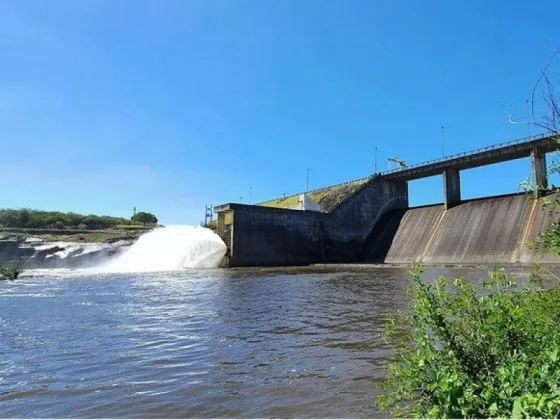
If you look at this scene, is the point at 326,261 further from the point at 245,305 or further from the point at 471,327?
the point at 471,327

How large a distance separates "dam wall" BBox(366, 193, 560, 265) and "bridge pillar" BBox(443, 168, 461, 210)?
81 centimetres

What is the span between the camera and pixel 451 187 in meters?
38.7

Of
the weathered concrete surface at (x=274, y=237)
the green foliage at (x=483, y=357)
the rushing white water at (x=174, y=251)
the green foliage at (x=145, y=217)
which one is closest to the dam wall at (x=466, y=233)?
the weathered concrete surface at (x=274, y=237)

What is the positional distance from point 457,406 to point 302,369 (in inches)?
135

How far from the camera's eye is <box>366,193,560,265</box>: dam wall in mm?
29969

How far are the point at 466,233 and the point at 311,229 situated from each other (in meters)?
13.0

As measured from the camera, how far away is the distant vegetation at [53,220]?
6400cm

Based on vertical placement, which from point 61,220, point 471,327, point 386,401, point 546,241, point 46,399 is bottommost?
point 46,399

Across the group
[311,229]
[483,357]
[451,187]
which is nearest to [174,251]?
[311,229]

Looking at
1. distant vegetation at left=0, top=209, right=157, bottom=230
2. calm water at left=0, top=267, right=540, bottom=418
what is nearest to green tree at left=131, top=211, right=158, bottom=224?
distant vegetation at left=0, top=209, right=157, bottom=230

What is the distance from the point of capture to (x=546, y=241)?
3.56 m

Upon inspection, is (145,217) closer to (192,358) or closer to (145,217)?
(145,217)

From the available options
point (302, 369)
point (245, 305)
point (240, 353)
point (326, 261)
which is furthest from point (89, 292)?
point (326, 261)

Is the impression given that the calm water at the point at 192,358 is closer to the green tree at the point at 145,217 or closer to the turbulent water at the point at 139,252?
the turbulent water at the point at 139,252
